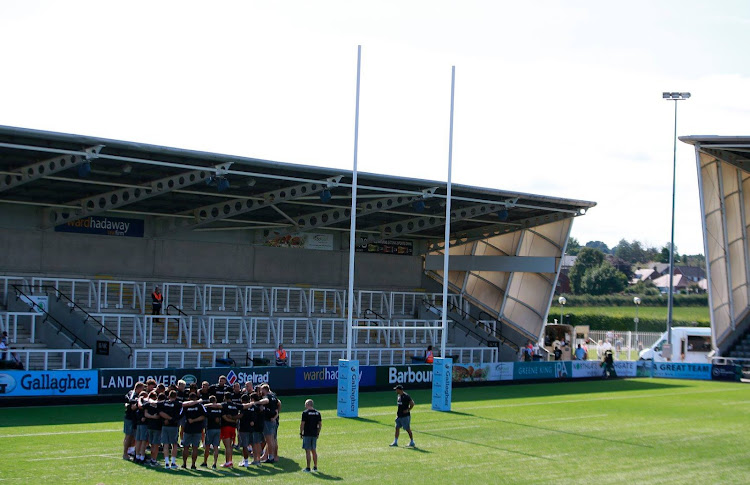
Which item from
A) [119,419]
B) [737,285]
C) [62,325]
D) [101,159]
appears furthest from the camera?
[737,285]

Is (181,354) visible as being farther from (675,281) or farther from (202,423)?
(675,281)

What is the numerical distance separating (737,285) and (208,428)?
123 feet

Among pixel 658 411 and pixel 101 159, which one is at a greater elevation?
pixel 101 159

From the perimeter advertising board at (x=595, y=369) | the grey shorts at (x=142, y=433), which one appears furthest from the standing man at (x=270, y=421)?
the perimeter advertising board at (x=595, y=369)

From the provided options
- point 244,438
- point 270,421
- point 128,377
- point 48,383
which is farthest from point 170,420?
point 128,377

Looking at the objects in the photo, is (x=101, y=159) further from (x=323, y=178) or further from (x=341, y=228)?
(x=341, y=228)

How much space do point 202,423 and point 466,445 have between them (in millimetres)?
6406

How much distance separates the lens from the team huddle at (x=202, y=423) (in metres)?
16.9

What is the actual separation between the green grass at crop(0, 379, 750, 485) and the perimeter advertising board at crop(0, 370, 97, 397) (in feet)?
2.07

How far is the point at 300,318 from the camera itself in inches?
1531

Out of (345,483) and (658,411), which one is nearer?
(345,483)

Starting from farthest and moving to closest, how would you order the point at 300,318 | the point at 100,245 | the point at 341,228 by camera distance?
the point at 341,228
the point at 300,318
the point at 100,245

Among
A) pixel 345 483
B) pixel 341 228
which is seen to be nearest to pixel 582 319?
pixel 341 228

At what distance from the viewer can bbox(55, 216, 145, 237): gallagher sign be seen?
3488cm
